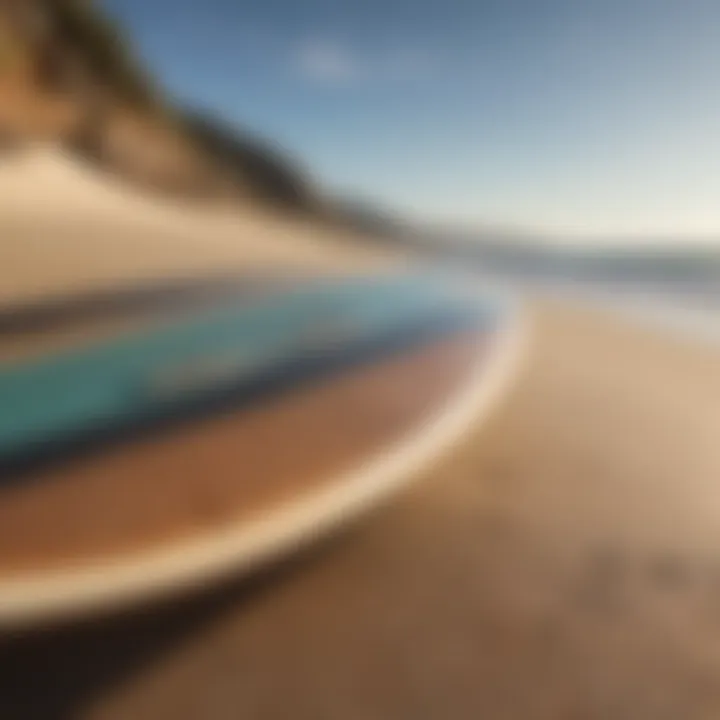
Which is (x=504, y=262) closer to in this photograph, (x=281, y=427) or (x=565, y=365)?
(x=565, y=365)

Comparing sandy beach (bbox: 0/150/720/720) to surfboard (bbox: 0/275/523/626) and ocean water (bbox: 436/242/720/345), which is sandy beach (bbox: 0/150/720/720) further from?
ocean water (bbox: 436/242/720/345)

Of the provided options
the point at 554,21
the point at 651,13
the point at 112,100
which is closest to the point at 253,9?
the point at 112,100

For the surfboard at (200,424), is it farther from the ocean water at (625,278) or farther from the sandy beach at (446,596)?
the ocean water at (625,278)

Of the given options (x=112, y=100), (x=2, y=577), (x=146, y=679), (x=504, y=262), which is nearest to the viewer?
(x=2, y=577)

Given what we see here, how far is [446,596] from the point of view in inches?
26.5

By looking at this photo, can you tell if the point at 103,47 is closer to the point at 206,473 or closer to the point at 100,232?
the point at 100,232

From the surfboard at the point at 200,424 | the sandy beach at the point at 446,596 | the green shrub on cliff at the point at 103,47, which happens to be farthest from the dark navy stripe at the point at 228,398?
the green shrub on cliff at the point at 103,47

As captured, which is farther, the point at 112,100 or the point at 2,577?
the point at 112,100

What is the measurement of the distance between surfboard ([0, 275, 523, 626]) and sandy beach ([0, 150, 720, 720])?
0.21 feet

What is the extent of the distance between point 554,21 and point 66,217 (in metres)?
0.52

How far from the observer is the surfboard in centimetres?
48

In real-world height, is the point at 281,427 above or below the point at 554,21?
below

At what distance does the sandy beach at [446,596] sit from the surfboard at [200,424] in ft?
0.21

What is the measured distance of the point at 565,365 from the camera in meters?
1.08
